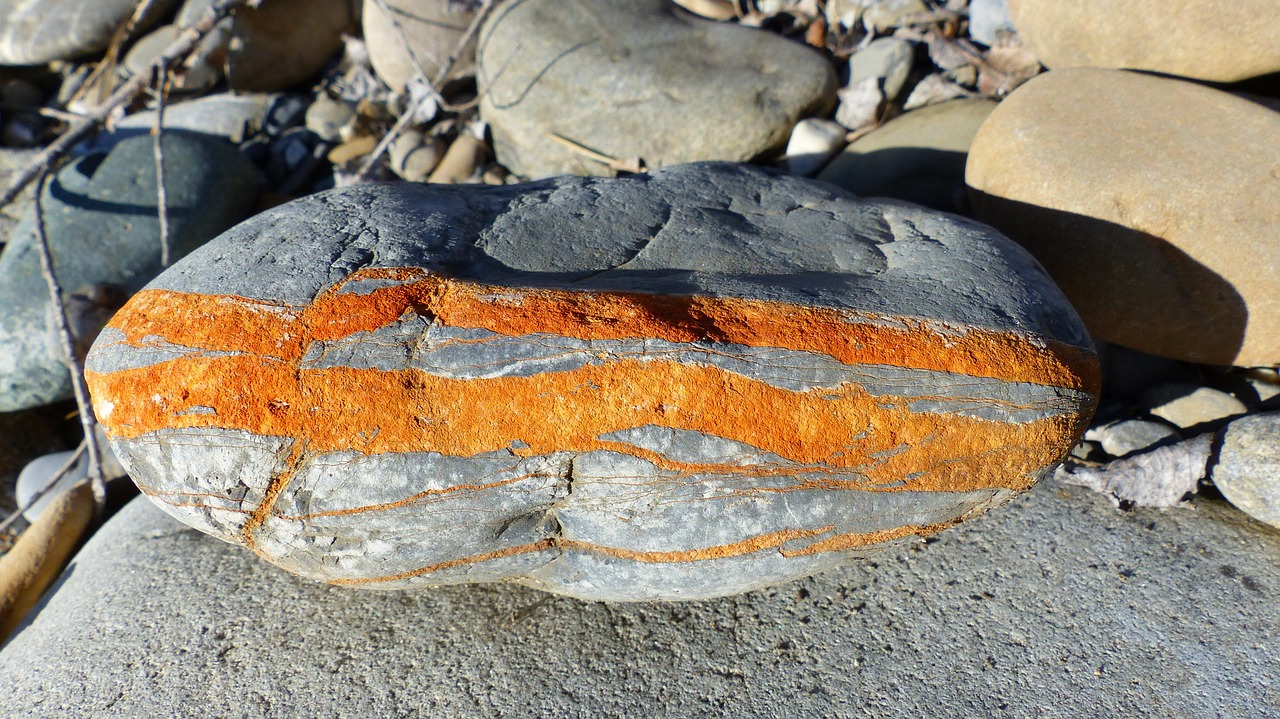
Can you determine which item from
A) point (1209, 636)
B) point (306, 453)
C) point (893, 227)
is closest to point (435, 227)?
point (306, 453)

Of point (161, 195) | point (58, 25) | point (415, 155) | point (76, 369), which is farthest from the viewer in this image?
point (58, 25)

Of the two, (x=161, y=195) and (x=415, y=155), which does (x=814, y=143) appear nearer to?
(x=415, y=155)

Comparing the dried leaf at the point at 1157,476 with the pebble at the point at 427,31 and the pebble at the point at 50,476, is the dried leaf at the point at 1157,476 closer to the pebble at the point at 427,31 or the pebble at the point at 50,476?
the pebble at the point at 50,476

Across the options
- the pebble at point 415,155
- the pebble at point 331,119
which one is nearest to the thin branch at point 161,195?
the pebble at point 331,119

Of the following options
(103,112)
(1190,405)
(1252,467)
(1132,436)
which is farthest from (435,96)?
(1252,467)

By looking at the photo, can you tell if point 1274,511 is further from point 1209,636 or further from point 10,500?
point 10,500

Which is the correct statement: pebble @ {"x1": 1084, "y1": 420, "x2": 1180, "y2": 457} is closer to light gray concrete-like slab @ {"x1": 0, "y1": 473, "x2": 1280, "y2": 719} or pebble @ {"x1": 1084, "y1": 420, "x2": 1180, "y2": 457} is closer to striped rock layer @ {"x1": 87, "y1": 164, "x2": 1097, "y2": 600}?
light gray concrete-like slab @ {"x1": 0, "y1": 473, "x2": 1280, "y2": 719}
